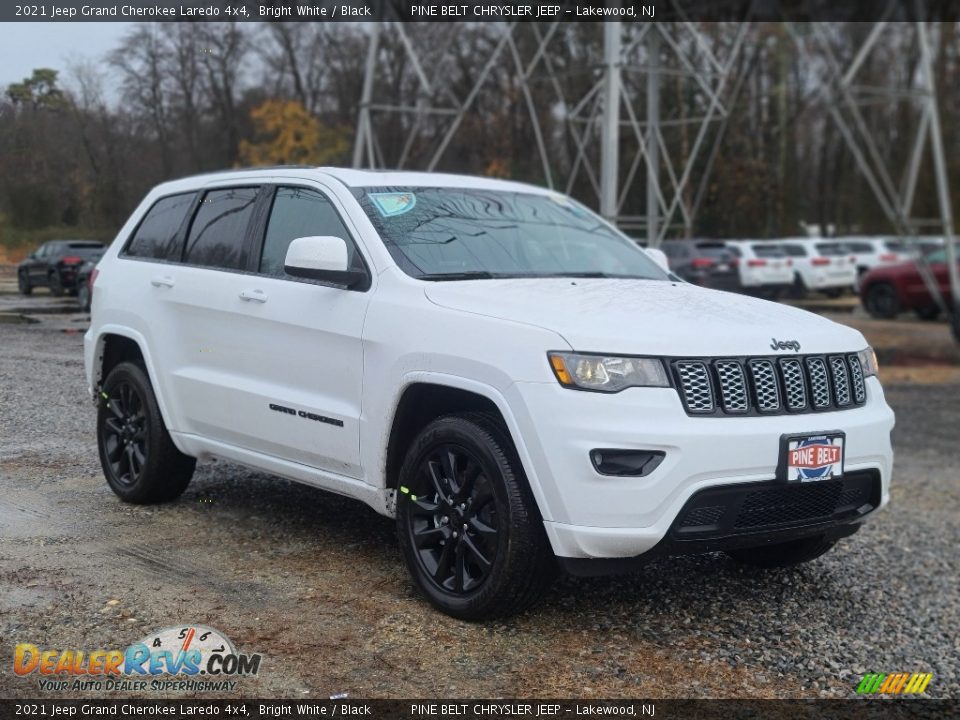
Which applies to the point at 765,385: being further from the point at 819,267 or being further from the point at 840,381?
the point at 819,267

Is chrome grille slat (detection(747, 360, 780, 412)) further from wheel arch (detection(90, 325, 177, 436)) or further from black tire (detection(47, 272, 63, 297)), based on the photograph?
black tire (detection(47, 272, 63, 297))

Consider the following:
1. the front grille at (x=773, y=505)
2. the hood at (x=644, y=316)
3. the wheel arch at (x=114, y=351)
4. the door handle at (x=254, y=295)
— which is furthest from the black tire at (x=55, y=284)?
the front grille at (x=773, y=505)

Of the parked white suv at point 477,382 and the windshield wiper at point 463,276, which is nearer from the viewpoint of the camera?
the parked white suv at point 477,382

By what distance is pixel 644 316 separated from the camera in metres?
4.57

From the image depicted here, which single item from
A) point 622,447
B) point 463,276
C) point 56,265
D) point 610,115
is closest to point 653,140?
point 610,115

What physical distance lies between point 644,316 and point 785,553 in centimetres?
170

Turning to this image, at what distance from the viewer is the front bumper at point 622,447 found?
4207 millimetres

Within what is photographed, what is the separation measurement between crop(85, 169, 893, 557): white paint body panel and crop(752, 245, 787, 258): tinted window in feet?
78.3

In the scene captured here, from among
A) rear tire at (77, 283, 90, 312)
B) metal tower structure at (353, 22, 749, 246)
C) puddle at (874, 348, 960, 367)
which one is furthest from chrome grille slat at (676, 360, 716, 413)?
puddle at (874, 348, 960, 367)

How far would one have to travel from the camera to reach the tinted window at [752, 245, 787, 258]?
95.2 ft

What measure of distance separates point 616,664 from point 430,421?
130 cm

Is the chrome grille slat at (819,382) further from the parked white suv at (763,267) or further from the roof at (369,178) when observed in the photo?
the parked white suv at (763,267)

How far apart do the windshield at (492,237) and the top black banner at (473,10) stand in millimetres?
1839

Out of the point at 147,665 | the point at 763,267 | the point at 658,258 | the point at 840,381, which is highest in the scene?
the point at 658,258
